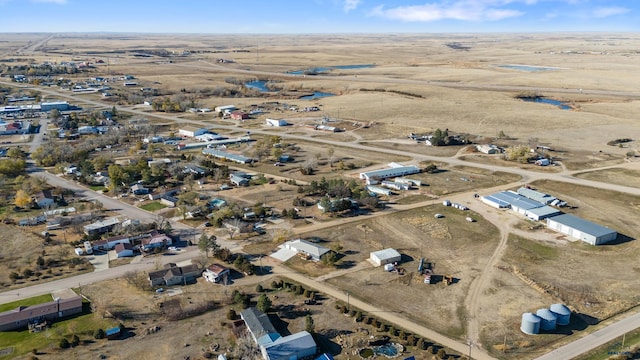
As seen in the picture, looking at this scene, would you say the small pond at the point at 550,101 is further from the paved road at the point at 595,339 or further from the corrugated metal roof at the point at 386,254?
the paved road at the point at 595,339

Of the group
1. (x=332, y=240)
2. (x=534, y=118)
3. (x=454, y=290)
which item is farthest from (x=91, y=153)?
(x=534, y=118)

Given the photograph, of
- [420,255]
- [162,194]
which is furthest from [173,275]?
[420,255]

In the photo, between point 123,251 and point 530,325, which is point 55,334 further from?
point 530,325

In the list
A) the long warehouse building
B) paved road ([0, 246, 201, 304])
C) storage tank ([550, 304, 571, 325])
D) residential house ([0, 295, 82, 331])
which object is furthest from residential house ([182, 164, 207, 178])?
storage tank ([550, 304, 571, 325])

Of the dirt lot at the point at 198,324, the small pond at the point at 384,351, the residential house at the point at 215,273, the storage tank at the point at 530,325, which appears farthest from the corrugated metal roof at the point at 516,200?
the residential house at the point at 215,273

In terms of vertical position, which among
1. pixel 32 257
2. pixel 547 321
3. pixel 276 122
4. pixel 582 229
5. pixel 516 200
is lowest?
pixel 32 257

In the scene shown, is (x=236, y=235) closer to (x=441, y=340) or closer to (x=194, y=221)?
(x=194, y=221)
